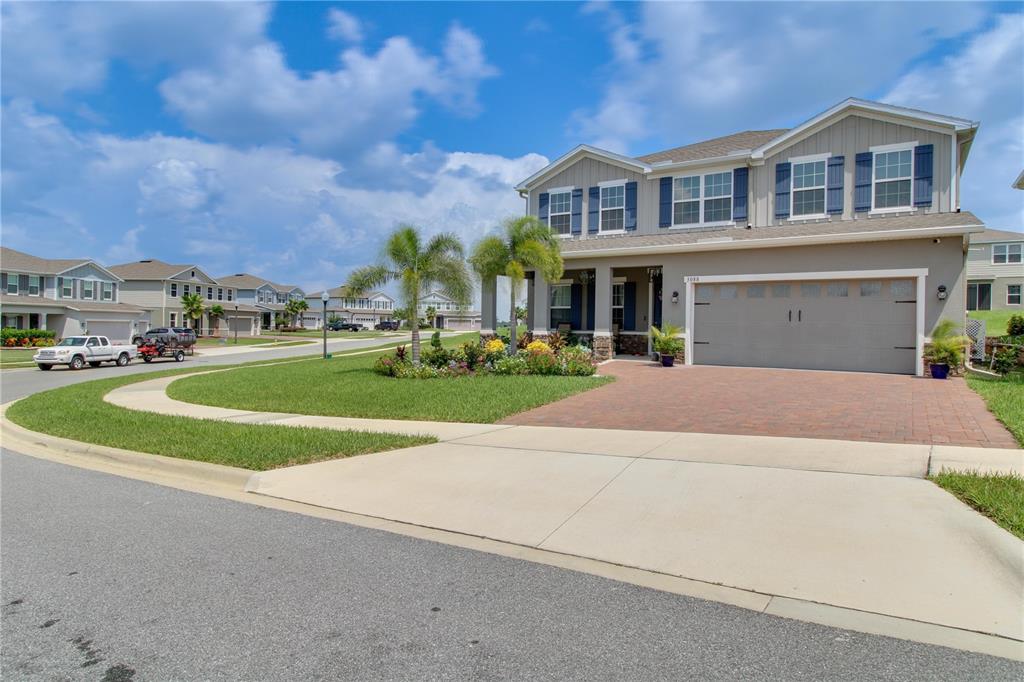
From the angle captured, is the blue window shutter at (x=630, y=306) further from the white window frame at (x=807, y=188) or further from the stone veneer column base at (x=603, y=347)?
the white window frame at (x=807, y=188)

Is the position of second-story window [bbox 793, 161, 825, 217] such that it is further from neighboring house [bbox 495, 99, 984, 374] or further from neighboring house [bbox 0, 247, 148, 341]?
neighboring house [bbox 0, 247, 148, 341]

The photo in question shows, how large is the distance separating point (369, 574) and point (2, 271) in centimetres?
5281

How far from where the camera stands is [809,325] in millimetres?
17500

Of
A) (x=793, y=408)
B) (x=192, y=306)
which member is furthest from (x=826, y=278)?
(x=192, y=306)

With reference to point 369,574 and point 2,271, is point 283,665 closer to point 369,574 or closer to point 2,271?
point 369,574

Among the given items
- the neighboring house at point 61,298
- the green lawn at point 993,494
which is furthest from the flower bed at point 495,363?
the neighboring house at point 61,298

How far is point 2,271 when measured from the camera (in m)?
43.3

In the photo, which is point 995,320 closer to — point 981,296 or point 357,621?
point 981,296

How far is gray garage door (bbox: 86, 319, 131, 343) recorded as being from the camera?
4916cm

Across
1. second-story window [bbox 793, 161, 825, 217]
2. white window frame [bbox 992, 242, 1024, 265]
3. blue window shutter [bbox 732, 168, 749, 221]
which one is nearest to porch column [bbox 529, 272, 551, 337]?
blue window shutter [bbox 732, 168, 749, 221]

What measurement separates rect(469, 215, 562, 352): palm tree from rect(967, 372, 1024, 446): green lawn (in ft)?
36.7

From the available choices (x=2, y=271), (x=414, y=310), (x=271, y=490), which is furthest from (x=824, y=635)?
(x=2, y=271)

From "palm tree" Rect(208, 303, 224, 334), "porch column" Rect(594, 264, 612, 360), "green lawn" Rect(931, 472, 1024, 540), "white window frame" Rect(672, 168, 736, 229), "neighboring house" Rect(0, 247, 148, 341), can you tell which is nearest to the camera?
"green lawn" Rect(931, 472, 1024, 540)

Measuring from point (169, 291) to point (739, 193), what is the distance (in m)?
58.3
